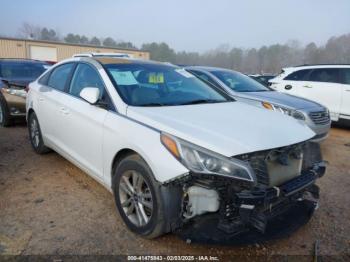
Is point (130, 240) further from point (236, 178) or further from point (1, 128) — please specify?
point (1, 128)

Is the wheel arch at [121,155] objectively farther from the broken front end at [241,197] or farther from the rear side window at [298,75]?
the rear side window at [298,75]

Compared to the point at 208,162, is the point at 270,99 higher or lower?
higher

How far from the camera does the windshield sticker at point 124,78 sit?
11.0ft

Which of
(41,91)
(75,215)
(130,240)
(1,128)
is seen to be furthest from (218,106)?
(1,128)

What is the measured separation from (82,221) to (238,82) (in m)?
4.79

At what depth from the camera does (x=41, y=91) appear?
15.4 ft

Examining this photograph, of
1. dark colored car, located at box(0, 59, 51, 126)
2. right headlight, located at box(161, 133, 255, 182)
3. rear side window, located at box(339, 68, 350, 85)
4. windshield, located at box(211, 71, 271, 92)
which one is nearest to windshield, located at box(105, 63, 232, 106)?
right headlight, located at box(161, 133, 255, 182)

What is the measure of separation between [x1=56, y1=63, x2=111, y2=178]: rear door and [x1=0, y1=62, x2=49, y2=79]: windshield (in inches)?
175

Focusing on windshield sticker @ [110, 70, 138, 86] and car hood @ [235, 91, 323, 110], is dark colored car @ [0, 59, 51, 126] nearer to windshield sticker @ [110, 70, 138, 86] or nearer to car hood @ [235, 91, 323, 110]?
windshield sticker @ [110, 70, 138, 86]

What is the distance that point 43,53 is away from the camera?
32.8 meters

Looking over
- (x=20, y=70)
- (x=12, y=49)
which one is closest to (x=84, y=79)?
(x=20, y=70)

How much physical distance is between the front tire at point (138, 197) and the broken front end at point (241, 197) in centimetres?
15

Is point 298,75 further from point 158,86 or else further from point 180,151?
point 180,151

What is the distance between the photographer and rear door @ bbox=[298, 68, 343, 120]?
27.5 ft
